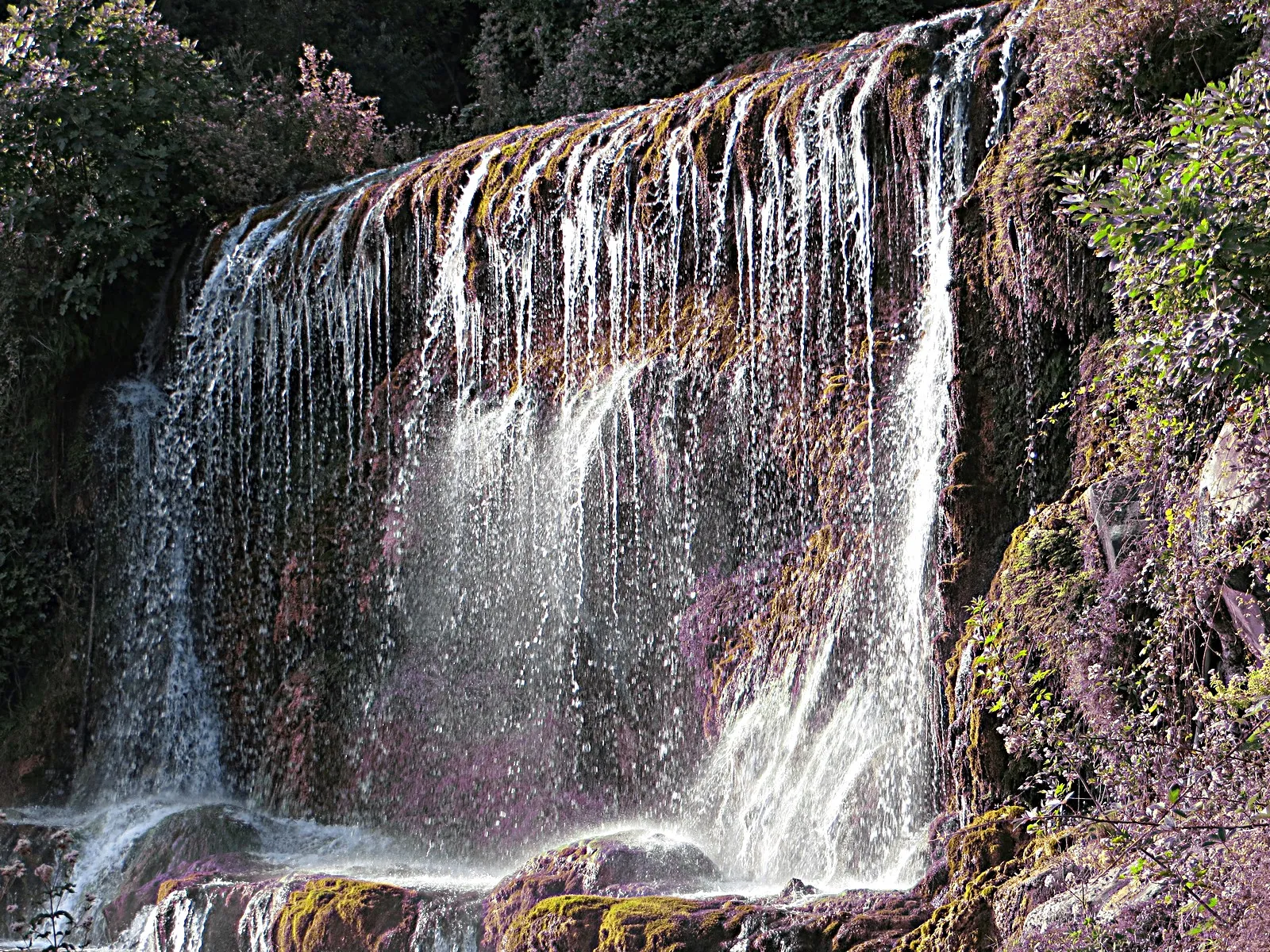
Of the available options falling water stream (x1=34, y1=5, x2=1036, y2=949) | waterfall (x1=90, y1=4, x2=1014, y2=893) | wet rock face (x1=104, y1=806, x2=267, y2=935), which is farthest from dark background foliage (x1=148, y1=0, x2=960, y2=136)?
wet rock face (x1=104, y1=806, x2=267, y2=935)

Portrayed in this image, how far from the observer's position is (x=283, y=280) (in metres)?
10.6

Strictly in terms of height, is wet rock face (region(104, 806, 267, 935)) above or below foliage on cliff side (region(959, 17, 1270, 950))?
below

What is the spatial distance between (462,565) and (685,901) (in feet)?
14.5

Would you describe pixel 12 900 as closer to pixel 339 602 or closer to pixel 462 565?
pixel 339 602

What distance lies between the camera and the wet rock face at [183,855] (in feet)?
27.9

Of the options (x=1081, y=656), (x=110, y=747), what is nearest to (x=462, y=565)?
(x=110, y=747)

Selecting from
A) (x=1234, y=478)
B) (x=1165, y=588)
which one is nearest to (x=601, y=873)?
(x=1165, y=588)

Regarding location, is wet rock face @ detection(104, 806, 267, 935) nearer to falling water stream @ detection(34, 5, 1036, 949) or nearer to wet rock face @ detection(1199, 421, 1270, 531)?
falling water stream @ detection(34, 5, 1036, 949)

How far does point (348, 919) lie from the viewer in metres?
6.51

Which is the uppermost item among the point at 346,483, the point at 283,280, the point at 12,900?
the point at 283,280

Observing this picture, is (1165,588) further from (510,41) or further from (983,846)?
(510,41)

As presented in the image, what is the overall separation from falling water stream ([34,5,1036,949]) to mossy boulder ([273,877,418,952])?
5.67 ft

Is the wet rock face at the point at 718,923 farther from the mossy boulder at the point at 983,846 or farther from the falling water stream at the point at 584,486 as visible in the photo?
the falling water stream at the point at 584,486

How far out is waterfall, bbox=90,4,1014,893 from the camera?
7469 mm
